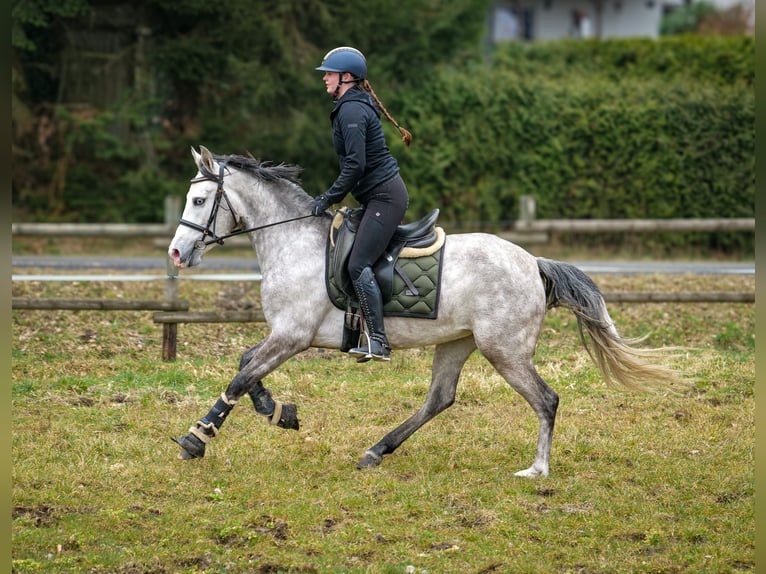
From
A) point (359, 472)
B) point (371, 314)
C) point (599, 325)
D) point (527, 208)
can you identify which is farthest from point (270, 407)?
point (527, 208)

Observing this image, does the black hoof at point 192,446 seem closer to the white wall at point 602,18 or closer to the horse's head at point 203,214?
the horse's head at point 203,214

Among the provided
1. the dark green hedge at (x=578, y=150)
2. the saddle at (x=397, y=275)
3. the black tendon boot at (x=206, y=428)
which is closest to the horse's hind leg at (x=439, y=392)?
the saddle at (x=397, y=275)

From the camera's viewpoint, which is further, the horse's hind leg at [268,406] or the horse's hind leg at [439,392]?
the horse's hind leg at [439,392]

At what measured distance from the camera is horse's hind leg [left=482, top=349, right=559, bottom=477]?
7688 millimetres

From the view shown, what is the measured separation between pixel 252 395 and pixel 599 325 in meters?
2.85

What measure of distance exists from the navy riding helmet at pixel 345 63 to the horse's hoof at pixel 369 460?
3004 millimetres

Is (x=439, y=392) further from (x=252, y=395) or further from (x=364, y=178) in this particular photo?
(x=364, y=178)

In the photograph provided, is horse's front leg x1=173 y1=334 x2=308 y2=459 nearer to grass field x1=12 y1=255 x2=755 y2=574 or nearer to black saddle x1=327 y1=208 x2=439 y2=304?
grass field x1=12 y1=255 x2=755 y2=574

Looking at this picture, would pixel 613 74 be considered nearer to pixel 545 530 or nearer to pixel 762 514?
pixel 545 530

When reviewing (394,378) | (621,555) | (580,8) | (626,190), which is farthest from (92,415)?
(580,8)

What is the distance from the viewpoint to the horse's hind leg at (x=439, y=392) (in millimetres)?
8094

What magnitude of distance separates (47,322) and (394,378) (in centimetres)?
486

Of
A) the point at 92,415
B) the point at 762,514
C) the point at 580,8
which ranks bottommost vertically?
the point at 92,415

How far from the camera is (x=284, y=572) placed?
5.85m
